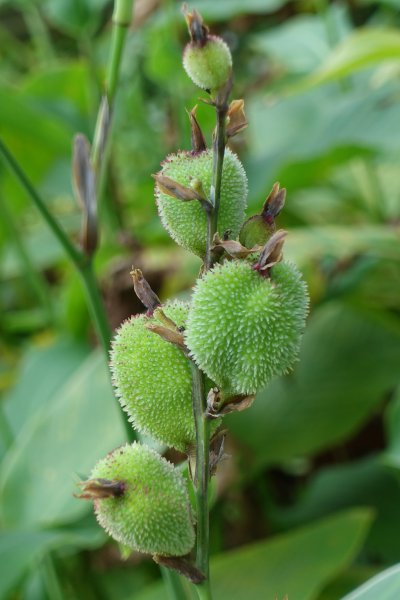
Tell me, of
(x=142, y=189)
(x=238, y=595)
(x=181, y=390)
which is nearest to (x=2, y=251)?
(x=142, y=189)

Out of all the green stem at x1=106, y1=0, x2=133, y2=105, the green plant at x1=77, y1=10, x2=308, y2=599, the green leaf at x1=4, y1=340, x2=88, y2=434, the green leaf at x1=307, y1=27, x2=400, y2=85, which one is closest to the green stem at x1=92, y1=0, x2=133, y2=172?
the green stem at x1=106, y1=0, x2=133, y2=105

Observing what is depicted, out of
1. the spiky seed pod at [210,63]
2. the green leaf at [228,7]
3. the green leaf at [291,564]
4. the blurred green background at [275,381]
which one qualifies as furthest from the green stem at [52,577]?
the green leaf at [228,7]

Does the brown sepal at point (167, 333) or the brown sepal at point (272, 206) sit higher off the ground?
the brown sepal at point (272, 206)

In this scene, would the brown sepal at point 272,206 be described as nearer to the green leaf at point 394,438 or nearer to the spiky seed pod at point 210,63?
the spiky seed pod at point 210,63

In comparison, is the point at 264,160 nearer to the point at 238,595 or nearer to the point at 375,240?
the point at 375,240

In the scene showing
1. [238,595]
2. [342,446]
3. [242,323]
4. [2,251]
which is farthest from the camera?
[2,251]

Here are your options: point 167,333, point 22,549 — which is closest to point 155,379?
point 167,333
